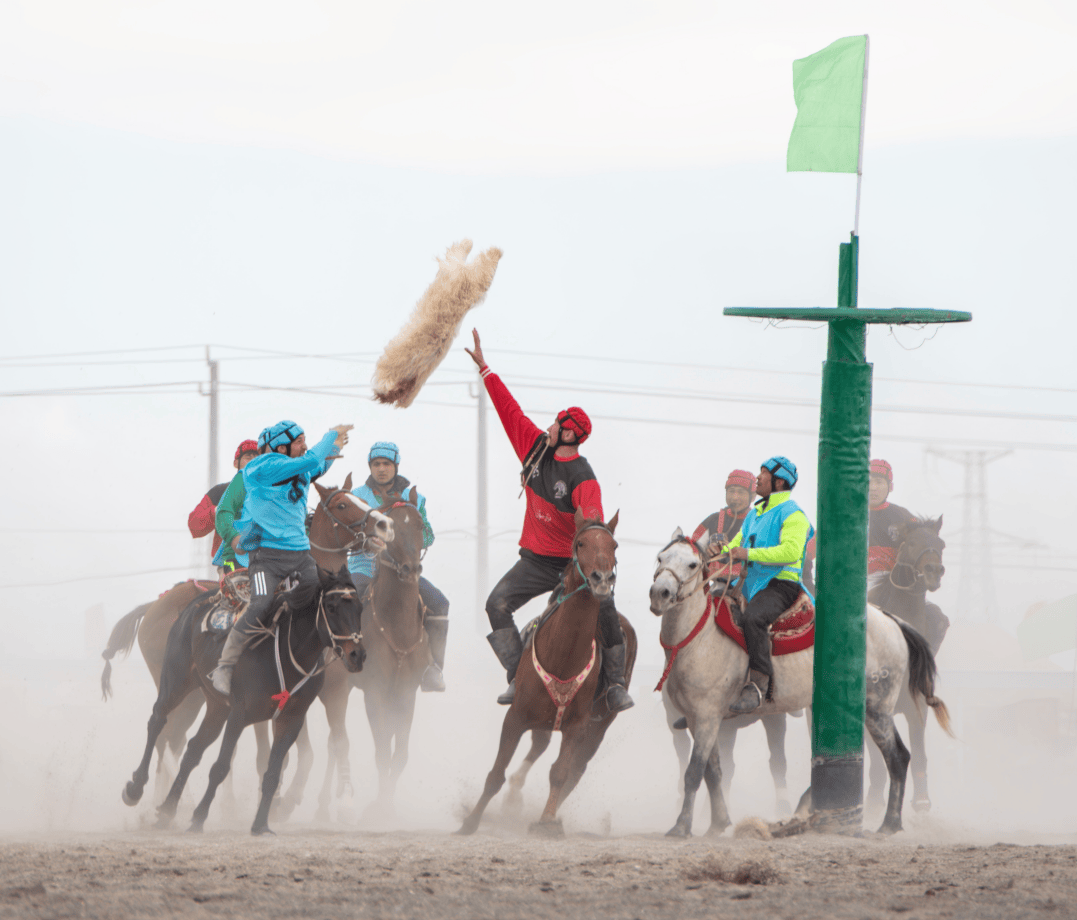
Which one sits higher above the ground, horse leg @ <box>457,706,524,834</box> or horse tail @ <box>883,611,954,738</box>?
horse tail @ <box>883,611,954,738</box>

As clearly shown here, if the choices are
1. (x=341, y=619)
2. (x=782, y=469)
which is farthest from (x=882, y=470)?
(x=341, y=619)

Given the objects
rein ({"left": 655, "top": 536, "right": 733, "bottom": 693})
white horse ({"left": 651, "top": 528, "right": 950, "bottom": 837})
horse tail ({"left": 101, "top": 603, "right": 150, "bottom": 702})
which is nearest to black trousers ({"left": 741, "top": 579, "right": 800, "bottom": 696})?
white horse ({"left": 651, "top": 528, "right": 950, "bottom": 837})

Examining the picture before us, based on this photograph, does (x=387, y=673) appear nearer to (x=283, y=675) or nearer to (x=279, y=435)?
(x=283, y=675)

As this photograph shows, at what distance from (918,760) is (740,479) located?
3.25m

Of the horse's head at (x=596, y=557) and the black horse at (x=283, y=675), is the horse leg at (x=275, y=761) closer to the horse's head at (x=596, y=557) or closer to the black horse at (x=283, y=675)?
the black horse at (x=283, y=675)

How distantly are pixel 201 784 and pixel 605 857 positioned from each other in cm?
718

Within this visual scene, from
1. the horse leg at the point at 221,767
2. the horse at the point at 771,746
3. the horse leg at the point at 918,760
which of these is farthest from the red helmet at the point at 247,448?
the horse leg at the point at 918,760

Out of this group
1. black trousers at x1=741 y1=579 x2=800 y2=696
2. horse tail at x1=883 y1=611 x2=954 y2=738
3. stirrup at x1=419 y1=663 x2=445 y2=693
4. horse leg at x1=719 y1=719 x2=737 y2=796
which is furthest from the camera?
horse leg at x1=719 y1=719 x2=737 y2=796

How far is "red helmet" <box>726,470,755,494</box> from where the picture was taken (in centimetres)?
1229

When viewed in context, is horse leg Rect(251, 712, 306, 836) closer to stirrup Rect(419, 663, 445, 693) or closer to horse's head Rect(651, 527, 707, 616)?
stirrup Rect(419, 663, 445, 693)

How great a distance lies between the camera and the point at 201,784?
13.4 metres

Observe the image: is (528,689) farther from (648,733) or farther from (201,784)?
(648,733)

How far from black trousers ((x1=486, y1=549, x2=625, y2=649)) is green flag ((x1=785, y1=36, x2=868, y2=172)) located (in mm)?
3620

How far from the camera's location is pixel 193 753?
1011 cm
